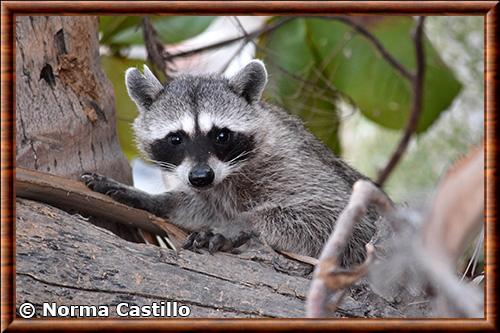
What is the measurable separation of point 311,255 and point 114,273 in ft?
3.46

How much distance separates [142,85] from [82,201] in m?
0.72

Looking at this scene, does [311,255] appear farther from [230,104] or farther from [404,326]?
[404,326]

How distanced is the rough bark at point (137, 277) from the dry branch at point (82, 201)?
91mm

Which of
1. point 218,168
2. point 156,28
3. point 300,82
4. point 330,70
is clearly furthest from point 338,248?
point 330,70

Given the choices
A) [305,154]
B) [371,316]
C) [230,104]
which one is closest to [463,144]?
[305,154]

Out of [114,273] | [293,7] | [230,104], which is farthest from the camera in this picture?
[230,104]

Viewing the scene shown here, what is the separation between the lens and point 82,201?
11.7ft

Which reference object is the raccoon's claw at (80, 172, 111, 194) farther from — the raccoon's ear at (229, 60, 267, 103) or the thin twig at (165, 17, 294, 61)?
the thin twig at (165, 17, 294, 61)

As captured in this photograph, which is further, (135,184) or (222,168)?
(135,184)

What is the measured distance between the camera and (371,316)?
3062mm

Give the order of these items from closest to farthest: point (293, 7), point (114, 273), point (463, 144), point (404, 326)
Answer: point (404, 326)
point (293, 7)
point (114, 273)
point (463, 144)

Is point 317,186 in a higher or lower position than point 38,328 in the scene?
higher

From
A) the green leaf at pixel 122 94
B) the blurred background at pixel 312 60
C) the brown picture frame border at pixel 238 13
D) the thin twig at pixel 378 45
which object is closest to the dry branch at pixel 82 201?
the brown picture frame border at pixel 238 13

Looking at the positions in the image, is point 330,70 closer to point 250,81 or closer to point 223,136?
point 250,81
